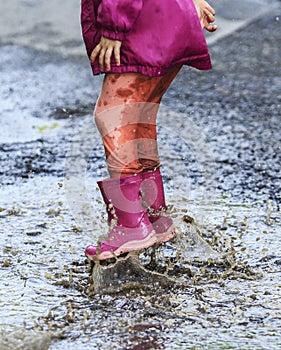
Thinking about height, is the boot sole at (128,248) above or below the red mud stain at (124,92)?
below

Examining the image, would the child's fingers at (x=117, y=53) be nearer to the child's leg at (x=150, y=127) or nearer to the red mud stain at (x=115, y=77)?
the red mud stain at (x=115, y=77)

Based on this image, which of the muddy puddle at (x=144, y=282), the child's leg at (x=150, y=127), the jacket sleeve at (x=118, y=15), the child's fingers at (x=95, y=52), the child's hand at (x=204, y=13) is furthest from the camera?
the child's hand at (x=204, y=13)

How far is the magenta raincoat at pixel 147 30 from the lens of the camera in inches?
123

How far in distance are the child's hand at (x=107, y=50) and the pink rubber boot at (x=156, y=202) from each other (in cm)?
53

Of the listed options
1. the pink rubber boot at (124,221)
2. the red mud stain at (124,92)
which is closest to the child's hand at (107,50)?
the red mud stain at (124,92)

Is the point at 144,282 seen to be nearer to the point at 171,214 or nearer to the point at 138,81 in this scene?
the point at 171,214

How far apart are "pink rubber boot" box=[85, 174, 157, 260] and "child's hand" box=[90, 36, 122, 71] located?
17.5 inches

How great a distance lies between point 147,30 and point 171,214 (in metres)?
0.79

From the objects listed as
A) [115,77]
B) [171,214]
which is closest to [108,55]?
[115,77]

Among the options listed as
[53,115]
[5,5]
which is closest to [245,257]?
[53,115]

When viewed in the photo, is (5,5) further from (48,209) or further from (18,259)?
(18,259)

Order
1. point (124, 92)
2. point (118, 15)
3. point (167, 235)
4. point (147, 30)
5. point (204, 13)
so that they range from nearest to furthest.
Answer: point (118, 15) < point (147, 30) < point (124, 92) < point (167, 235) < point (204, 13)

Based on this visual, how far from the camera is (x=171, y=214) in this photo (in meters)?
3.54

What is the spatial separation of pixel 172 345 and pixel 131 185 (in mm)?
777
